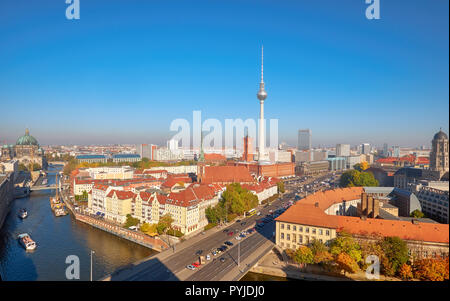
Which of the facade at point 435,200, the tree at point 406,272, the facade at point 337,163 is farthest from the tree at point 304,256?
the facade at point 337,163

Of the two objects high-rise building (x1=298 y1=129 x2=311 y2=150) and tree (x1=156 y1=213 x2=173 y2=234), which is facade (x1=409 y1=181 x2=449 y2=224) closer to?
tree (x1=156 y1=213 x2=173 y2=234)

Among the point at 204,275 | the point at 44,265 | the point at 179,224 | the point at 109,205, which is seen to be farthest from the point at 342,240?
the point at 109,205

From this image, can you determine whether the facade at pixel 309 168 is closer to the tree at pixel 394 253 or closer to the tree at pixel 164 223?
the tree at pixel 164 223

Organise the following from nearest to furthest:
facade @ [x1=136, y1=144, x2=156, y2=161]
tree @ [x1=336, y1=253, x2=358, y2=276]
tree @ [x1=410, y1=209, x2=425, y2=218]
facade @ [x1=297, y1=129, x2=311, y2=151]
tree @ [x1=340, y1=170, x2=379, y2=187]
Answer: tree @ [x1=336, y1=253, x2=358, y2=276] → tree @ [x1=410, y1=209, x2=425, y2=218] → tree @ [x1=340, y1=170, x2=379, y2=187] → facade @ [x1=136, y1=144, x2=156, y2=161] → facade @ [x1=297, y1=129, x2=311, y2=151]

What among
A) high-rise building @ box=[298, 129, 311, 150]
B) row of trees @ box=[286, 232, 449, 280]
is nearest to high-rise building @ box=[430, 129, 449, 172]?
row of trees @ box=[286, 232, 449, 280]

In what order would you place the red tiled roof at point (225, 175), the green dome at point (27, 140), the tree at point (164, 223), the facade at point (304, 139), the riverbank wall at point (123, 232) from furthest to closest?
1. the facade at point (304, 139)
2. the green dome at point (27, 140)
3. the red tiled roof at point (225, 175)
4. the tree at point (164, 223)
5. the riverbank wall at point (123, 232)

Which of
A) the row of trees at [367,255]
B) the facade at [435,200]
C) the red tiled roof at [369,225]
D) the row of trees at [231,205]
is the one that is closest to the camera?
the row of trees at [367,255]

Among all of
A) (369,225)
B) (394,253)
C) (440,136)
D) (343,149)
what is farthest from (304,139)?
(394,253)
